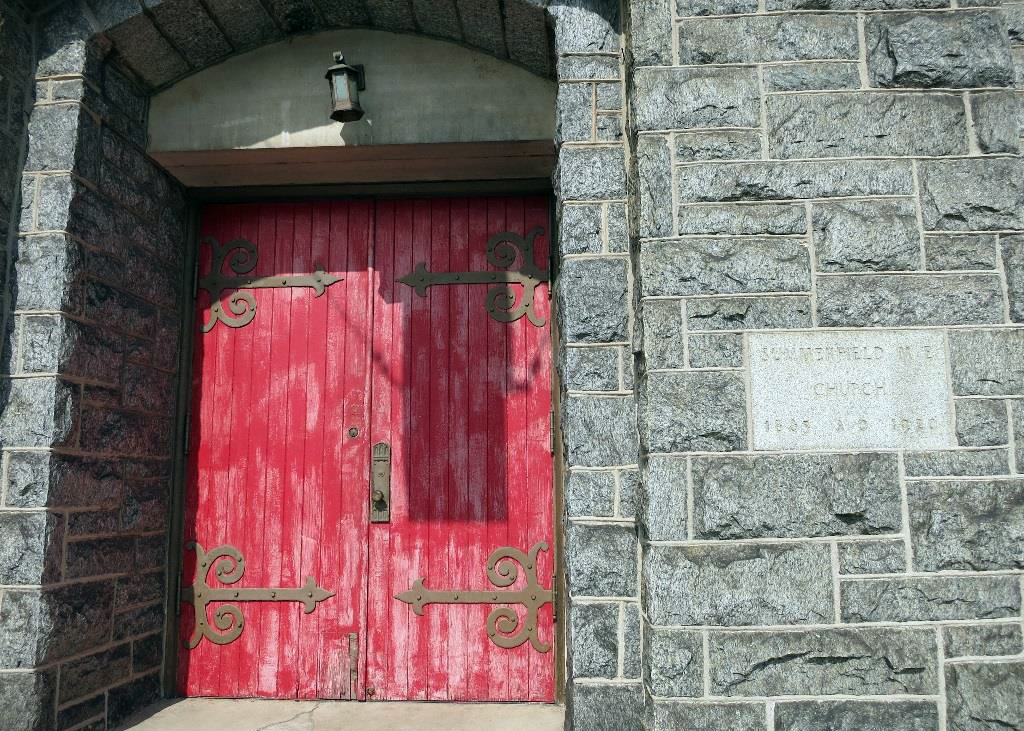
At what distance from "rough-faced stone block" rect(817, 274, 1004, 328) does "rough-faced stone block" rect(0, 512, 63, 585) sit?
8.58ft

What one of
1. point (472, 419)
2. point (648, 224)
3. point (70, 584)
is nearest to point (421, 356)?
point (472, 419)

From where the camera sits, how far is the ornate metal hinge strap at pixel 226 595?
325 cm

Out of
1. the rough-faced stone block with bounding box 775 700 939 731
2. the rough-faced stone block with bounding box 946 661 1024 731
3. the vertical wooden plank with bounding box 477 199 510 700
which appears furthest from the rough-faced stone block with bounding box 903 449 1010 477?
the vertical wooden plank with bounding box 477 199 510 700

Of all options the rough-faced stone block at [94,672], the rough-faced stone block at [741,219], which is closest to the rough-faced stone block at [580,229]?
the rough-faced stone block at [741,219]

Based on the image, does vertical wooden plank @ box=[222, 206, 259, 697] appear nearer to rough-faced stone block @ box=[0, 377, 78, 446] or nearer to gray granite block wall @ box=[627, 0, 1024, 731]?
rough-faced stone block @ box=[0, 377, 78, 446]

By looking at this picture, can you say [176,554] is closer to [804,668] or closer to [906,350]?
[804,668]

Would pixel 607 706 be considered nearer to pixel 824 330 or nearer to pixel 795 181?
pixel 824 330

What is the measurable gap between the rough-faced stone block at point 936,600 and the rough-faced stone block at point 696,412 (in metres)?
0.55

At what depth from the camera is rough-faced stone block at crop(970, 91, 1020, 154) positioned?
238 centimetres

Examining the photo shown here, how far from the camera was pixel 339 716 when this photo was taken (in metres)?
3.02

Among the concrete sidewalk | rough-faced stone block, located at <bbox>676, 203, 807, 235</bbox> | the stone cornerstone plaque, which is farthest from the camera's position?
the concrete sidewalk

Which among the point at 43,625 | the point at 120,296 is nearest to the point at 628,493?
the point at 43,625

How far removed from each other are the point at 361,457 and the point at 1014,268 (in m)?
2.45

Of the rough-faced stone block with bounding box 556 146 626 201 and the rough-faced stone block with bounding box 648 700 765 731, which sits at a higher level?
the rough-faced stone block with bounding box 556 146 626 201
